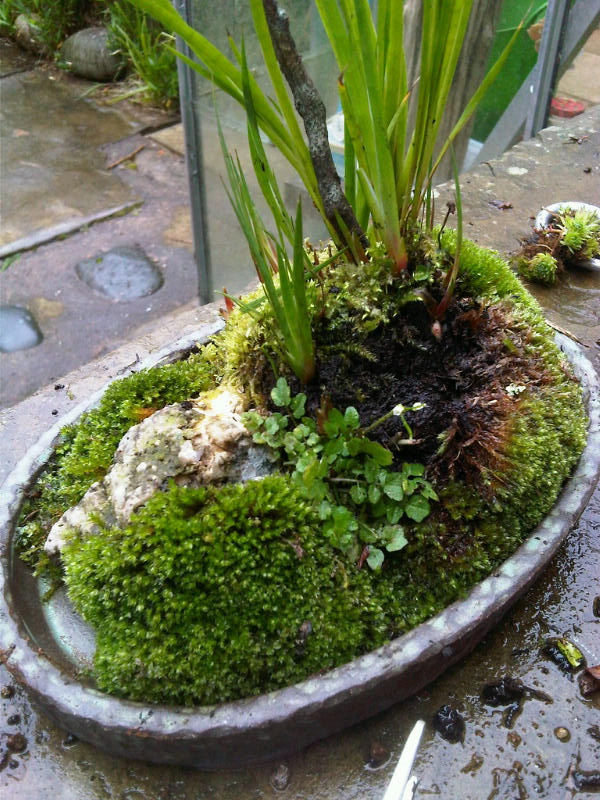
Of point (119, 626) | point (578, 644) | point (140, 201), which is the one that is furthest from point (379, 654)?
point (140, 201)

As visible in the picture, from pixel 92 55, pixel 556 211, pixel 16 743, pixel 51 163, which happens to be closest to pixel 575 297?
pixel 556 211

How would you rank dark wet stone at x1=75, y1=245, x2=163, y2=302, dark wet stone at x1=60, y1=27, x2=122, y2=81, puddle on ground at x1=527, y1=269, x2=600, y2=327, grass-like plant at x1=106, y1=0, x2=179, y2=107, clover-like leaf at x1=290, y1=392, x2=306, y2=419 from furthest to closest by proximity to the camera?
1. dark wet stone at x1=60, y1=27, x2=122, y2=81
2. grass-like plant at x1=106, y1=0, x2=179, y2=107
3. dark wet stone at x1=75, y1=245, x2=163, y2=302
4. puddle on ground at x1=527, y1=269, x2=600, y2=327
5. clover-like leaf at x1=290, y1=392, x2=306, y2=419

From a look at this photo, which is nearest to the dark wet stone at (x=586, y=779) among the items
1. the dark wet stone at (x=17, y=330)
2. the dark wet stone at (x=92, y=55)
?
the dark wet stone at (x=17, y=330)

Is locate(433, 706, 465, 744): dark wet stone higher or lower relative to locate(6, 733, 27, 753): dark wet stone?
higher

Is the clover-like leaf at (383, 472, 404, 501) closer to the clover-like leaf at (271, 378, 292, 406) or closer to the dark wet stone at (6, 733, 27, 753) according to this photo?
the clover-like leaf at (271, 378, 292, 406)

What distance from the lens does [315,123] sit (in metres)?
1.22

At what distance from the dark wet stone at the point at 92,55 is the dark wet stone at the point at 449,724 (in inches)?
288

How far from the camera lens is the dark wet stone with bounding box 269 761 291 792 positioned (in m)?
1.25

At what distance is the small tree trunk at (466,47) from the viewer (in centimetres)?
358

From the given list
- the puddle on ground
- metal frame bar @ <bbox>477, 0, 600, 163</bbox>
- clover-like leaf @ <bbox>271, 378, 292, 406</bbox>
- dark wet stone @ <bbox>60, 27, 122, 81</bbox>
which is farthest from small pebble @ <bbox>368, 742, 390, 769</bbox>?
dark wet stone @ <bbox>60, 27, 122, 81</bbox>

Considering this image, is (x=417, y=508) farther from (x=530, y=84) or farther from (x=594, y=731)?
(x=530, y=84)

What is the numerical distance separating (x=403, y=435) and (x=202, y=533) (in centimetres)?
43

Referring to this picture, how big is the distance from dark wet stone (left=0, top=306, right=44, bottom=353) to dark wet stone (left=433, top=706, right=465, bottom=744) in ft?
11.8

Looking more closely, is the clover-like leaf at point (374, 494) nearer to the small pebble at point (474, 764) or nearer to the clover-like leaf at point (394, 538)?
the clover-like leaf at point (394, 538)
